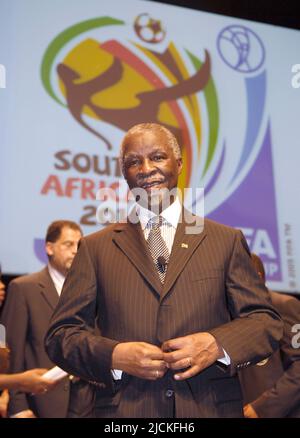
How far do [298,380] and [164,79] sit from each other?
2634 mm

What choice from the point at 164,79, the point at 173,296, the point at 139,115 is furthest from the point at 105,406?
the point at 164,79

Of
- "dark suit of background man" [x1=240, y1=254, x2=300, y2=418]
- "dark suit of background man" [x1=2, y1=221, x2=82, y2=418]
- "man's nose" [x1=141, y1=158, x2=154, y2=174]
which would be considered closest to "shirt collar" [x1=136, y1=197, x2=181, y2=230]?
"man's nose" [x1=141, y1=158, x2=154, y2=174]

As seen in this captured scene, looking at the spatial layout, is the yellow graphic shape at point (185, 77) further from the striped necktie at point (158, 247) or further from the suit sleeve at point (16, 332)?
the striped necktie at point (158, 247)

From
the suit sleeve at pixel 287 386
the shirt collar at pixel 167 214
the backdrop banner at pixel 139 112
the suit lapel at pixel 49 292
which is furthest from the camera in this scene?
the backdrop banner at pixel 139 112

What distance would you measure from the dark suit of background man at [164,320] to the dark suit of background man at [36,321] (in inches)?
70.8

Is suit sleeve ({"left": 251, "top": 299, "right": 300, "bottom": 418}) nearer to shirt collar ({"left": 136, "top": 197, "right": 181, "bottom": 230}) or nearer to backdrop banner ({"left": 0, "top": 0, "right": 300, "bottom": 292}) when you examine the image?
backdrop banner ({"left": 0, "top": 0, "right": 300, "bottom": 292})

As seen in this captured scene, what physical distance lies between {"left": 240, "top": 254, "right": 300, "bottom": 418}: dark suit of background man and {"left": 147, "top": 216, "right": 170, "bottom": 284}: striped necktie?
117 centimetres

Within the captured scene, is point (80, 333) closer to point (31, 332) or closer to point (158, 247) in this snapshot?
point (158, 247)

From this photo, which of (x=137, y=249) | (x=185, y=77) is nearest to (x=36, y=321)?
(x=137, y=249)

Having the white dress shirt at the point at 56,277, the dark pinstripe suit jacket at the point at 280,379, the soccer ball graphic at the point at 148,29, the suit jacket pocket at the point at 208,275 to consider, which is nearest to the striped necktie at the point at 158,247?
the suit jacket pocket at the point at 208,275

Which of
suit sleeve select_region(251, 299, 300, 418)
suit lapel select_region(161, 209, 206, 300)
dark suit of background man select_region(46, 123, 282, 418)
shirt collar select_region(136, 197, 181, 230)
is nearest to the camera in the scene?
dark suit of background man select_region(46, 123, 282, 418)

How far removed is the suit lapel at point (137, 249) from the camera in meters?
2.25

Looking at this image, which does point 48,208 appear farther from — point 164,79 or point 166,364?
point 166,364

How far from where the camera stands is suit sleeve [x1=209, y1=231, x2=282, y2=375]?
209 cm
